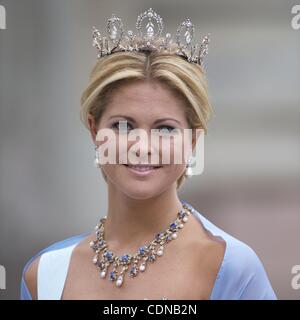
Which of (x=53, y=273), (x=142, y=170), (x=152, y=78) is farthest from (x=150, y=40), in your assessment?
(x=53, y=273)

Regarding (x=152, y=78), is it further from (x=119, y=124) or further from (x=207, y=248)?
(x=207, y=248)

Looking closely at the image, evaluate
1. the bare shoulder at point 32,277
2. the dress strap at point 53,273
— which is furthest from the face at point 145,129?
the bare shoulder at point 32,277

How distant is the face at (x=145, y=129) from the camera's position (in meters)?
1.37

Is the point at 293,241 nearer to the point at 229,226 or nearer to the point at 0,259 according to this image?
the point at 229,226

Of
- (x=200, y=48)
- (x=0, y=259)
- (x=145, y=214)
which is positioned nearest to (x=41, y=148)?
(x=0, y=259)

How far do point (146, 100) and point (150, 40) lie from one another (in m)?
0.20

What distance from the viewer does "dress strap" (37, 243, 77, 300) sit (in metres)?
1.60

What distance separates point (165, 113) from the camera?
4.50 ft

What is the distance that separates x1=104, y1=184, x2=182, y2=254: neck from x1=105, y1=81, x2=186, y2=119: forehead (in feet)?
0.80

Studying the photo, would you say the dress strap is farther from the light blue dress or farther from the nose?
the nose

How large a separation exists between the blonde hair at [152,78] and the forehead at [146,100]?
1 cm

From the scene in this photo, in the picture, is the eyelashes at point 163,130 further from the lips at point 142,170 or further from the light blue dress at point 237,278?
the light blue dress at point 237,278

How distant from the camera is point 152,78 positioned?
138 cm

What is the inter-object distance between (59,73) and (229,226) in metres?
0.78
